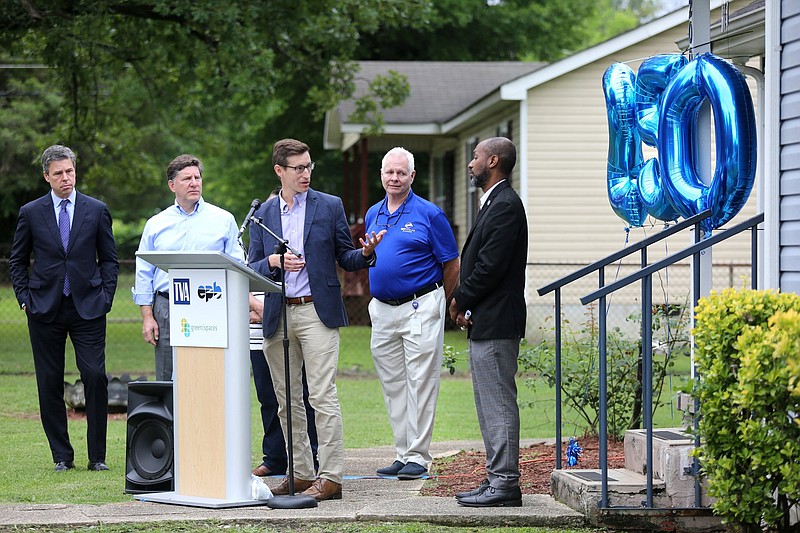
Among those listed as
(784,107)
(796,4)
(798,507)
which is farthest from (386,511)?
(796,4)

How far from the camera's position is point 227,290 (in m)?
6.43

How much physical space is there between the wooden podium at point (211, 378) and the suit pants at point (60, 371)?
6.21ft

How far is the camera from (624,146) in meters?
7.83

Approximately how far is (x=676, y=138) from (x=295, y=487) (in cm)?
307

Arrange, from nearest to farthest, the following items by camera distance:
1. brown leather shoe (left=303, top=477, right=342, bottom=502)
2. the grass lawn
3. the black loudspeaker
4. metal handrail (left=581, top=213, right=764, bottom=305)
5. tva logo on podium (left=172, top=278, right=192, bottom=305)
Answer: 1. metal handrail (left=581, top=213, right=764, bottom=305)
2. tva logo on podium (left=172, top=278, right=192, bottom=305)
3. brown leather shoe (left=303, top=477, right=342, bottom=502)
4. the black loudspeaker
5. the grass lawn

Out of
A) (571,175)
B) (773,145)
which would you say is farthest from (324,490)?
(571,175)

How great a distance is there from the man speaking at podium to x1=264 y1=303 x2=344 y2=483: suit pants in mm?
910

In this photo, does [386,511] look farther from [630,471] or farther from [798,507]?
[798,507]

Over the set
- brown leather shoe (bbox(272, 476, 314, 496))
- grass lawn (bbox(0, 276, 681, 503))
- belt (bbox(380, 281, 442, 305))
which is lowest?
grass lawn (bbox(0, 276, 681, 503))

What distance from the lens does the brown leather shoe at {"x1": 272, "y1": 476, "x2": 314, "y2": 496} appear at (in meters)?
6.97

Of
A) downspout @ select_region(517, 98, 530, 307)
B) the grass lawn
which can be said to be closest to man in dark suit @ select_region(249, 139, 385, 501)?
the grass lawn

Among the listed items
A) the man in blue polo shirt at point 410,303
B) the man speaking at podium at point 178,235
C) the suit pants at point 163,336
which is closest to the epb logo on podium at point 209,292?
the man speaking at podium at point 178,235

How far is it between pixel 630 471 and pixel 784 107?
2.21 metres

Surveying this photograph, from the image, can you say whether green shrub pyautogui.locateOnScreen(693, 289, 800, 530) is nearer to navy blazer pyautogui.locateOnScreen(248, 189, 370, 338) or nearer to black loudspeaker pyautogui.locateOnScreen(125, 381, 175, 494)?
navy blazer pyautogui.locateOnScreen(248, 189, 370, 338)
